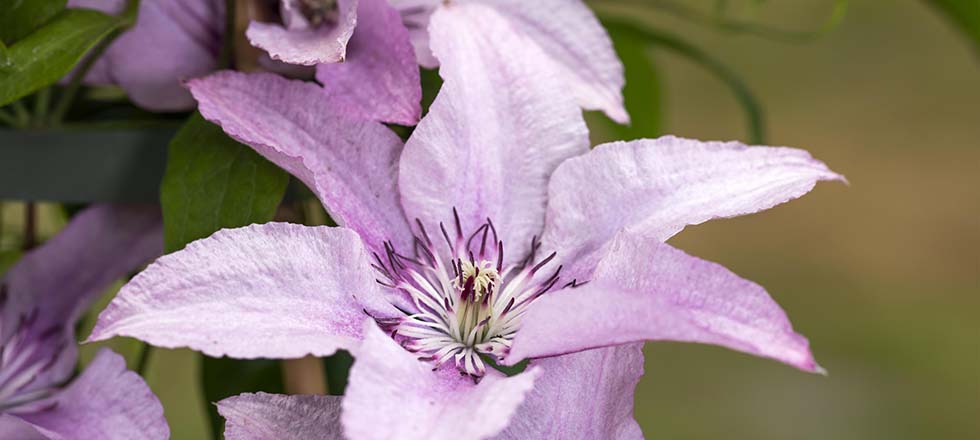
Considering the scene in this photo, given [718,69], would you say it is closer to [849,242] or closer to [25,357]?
[25,357]

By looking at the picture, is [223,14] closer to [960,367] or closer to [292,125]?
[292,125]

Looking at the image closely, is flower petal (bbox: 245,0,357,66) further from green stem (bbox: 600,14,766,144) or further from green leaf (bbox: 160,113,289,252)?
green stem (bbox: 600,14,766,144)

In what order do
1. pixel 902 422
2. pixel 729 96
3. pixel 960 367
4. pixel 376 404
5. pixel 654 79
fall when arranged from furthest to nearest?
pixel 729 96
pixel 960 367
pixel 902 422
pixel 654 79
pixel 376 404

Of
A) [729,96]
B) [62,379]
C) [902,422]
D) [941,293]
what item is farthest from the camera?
[729,96]

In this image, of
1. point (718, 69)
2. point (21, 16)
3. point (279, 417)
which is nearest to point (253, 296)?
point (279, 417)

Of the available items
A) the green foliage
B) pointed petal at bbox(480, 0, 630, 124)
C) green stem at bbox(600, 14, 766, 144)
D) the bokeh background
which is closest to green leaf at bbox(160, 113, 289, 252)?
the green foliage

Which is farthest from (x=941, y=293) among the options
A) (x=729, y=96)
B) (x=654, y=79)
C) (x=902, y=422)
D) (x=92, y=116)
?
(x=92, y=116)
